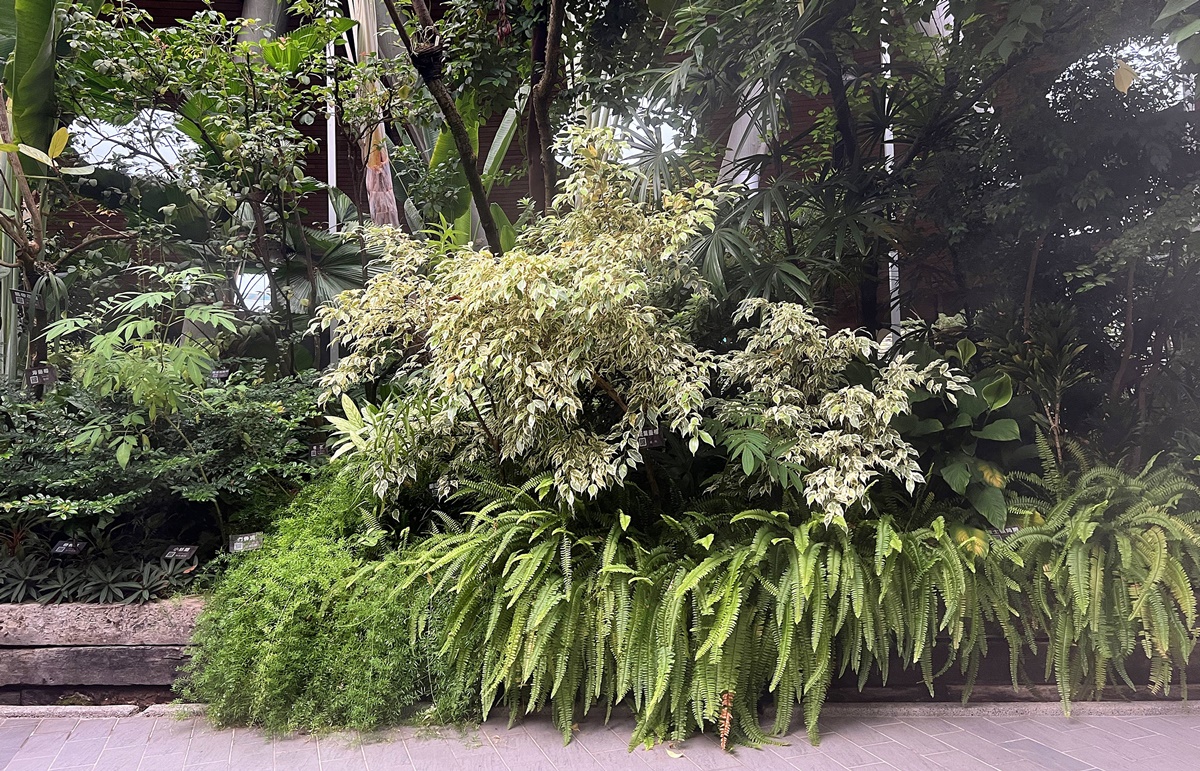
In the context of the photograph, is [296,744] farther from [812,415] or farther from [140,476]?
[812,415]

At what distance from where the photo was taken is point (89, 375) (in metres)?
3.24

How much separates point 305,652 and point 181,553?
41.5 inches

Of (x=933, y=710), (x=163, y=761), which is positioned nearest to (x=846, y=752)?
Result: (x=933, y=710)

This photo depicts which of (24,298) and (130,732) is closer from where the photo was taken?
(130,732)

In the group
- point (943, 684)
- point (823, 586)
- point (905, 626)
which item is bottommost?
point (943, 684)

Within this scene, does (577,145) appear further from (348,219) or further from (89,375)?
(348,219)

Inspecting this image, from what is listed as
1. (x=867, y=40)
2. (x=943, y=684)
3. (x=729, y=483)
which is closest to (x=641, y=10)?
(x=867, y=40)

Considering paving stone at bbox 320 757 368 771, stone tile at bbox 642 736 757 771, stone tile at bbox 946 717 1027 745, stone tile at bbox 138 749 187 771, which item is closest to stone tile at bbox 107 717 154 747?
stone tile at bbox 138 749 187 771

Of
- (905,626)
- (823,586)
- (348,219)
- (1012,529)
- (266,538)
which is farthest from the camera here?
(348,219)

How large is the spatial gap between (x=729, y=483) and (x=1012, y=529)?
131cm

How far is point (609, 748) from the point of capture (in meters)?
2.68

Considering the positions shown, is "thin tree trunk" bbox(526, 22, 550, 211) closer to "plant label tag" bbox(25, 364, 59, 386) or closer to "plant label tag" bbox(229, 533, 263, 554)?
"plant label tag" bbox(229, 533, 263, 554)

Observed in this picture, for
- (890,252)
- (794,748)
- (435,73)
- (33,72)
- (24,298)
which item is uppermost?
(33,72)

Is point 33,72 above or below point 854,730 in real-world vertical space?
above
